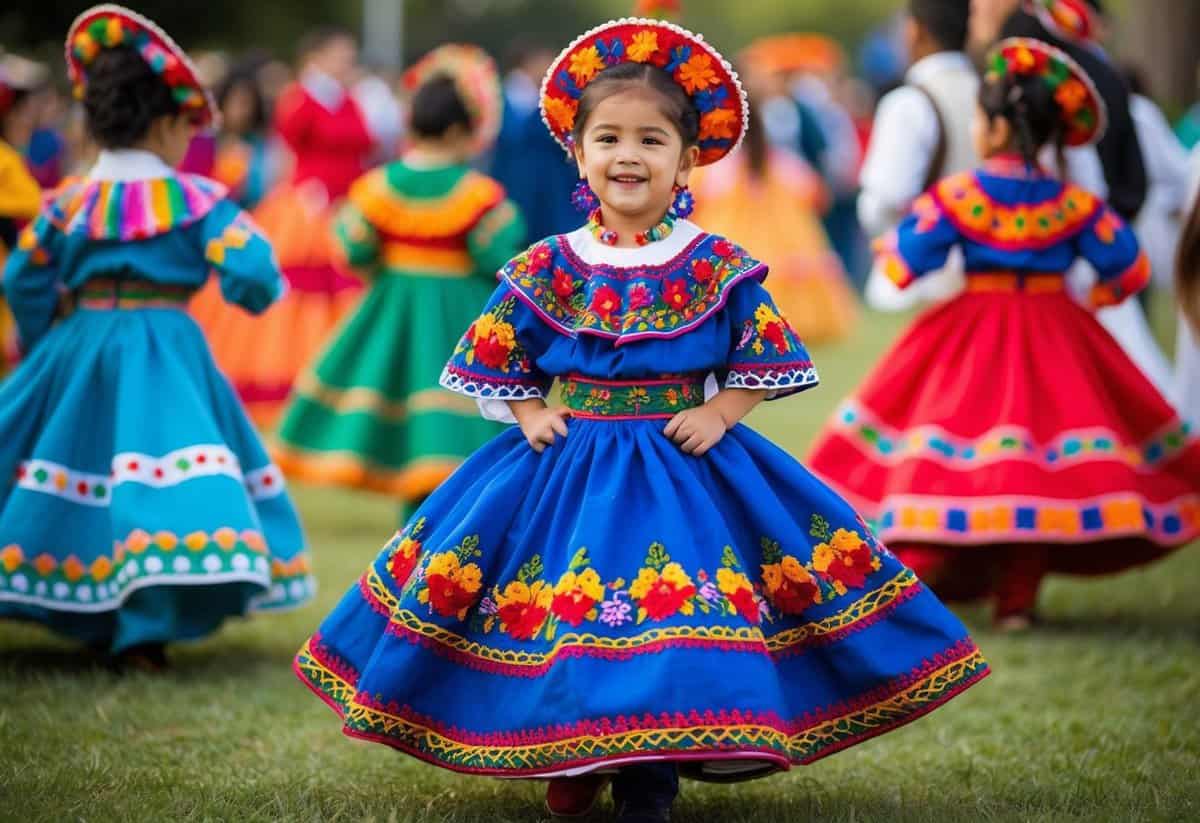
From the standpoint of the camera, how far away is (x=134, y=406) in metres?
5.39

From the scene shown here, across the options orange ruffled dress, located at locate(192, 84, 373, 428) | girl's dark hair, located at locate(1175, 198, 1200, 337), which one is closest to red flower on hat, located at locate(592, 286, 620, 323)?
girl's dark hair, located at locate(1175, 198, 1200, 337)

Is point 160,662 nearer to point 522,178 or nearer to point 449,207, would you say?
point 449,207

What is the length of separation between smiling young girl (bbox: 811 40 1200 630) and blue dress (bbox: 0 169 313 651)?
202 centimetres

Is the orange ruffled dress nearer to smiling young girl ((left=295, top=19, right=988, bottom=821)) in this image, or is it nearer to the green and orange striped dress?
the green and orange striped dress

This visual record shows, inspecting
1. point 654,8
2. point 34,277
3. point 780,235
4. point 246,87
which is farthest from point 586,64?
point 780,235

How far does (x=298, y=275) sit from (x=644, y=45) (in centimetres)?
745

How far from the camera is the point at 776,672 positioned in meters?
3.81

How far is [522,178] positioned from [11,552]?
9571 mm

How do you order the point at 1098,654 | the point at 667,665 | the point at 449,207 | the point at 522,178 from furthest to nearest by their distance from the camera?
the point at 522,178, the point at 449,207, the point at 1098,654, the point at 667,665

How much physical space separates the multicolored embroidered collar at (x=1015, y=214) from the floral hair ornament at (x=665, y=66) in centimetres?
202

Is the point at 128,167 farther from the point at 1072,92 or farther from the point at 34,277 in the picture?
the point at 1072,92

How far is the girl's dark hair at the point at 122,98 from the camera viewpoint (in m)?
5.55

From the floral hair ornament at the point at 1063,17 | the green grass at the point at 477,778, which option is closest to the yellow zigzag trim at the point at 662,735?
the green grass at the point at 477,778

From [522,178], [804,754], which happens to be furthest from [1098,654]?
[522,178]
